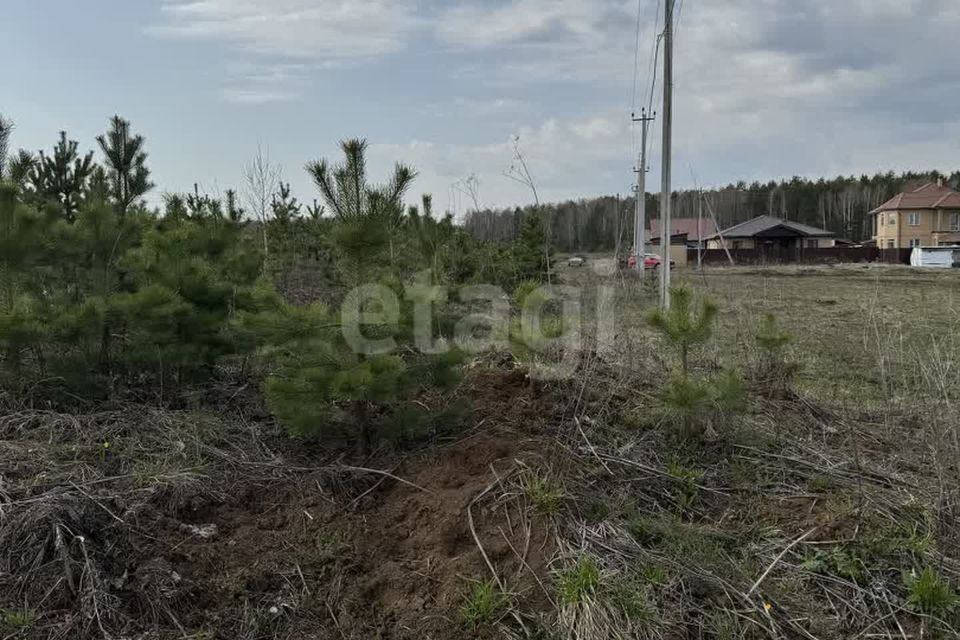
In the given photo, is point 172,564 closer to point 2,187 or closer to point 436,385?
point 436,385

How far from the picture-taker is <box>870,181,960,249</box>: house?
148ft

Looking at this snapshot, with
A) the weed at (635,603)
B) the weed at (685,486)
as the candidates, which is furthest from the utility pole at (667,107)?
the weed at (635,603)

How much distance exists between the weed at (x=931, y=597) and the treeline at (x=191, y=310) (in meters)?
2.26

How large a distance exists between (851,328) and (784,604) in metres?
9.51

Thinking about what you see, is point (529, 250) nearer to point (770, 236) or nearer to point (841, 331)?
point (841, 331)

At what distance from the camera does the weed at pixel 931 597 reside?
2.45m

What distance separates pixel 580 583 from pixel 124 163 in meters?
4.61

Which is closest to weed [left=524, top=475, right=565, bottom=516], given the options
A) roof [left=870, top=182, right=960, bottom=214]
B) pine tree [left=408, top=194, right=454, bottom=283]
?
pine tree [left=408, top=194, right=454, bottom=283]

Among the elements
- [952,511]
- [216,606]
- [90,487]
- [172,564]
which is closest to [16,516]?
[90,487]

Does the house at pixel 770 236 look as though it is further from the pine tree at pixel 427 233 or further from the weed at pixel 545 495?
the weed at pixel 545 495

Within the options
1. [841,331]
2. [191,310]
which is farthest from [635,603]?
[841,331]

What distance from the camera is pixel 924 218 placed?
45.9 meters

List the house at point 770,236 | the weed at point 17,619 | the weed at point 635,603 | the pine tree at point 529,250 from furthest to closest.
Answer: the house at point 770,236
the pine tree at point 529,250
the weed at point 635,603
the weed at point 17,619

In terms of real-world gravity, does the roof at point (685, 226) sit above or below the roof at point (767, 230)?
below
